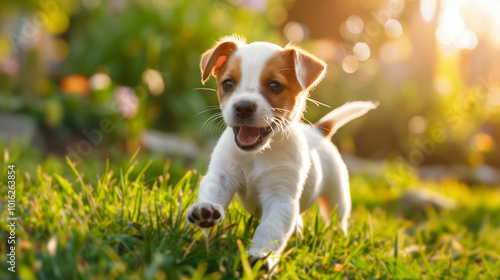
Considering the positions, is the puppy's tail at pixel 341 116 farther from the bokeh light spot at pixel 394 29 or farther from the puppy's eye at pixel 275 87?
the bokeh light spot at pixel 394 29

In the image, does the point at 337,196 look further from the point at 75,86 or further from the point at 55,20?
the point at 55,20

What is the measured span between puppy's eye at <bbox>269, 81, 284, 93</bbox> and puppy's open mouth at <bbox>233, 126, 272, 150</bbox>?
21 cm

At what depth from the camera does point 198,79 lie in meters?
8.24

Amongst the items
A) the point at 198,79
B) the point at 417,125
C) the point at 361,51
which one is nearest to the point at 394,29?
the point at 361,51

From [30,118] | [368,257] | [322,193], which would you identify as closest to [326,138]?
[322,193]

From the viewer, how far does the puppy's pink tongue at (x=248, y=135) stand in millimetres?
2715

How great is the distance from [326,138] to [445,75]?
9941 millimetres

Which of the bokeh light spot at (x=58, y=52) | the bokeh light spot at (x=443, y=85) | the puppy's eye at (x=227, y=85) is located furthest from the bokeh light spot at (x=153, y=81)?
the bokeh light spot at (x=443, y=85)

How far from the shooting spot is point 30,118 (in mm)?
6992

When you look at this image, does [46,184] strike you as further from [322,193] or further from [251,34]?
[251,34]

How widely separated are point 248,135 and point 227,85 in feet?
1.05

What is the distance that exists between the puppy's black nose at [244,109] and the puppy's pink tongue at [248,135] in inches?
4.9

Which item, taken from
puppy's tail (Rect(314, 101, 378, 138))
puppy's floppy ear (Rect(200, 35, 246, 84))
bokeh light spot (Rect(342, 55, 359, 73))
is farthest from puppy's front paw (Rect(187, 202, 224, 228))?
bokeh light spot (Rect(342, 55, 359, 73))

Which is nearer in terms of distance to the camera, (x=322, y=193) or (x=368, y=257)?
(x=368, y=257)
